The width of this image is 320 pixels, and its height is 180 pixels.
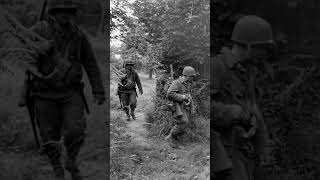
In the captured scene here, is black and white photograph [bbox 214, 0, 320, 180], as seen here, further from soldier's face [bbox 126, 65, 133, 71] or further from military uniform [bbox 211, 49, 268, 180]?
soldier's face [bbox 126, 65, 133, 71]

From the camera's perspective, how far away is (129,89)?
7.10 metres

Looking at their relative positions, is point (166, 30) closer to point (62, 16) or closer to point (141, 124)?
point (141, 124)

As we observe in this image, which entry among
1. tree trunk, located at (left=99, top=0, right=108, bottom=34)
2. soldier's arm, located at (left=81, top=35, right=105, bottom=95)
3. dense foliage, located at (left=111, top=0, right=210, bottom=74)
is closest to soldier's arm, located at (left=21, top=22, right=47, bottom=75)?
soldier's arm, located at (left=81, top=35, right=105, bottom=95)

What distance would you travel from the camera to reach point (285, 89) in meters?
2.78

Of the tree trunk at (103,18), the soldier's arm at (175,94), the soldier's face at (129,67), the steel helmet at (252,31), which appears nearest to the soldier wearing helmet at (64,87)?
the tree trunk at (103,18)

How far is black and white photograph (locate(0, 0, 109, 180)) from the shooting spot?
277 centimetres

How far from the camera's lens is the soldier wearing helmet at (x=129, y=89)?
704 cm

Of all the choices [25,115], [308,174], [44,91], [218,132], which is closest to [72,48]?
[44,91]

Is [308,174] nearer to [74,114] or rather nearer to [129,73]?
[74,114]

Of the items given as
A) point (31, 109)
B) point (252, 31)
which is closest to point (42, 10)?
point (31, 109)

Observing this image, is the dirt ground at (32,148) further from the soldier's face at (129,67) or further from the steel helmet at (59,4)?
the soldier's face at (129,67)

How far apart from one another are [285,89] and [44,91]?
2051mm

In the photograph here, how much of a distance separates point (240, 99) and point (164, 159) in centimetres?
336

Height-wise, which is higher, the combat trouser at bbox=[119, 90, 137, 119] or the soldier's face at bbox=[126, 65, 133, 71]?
the soldier's face at bbox=[126, 65, 133, 71]
